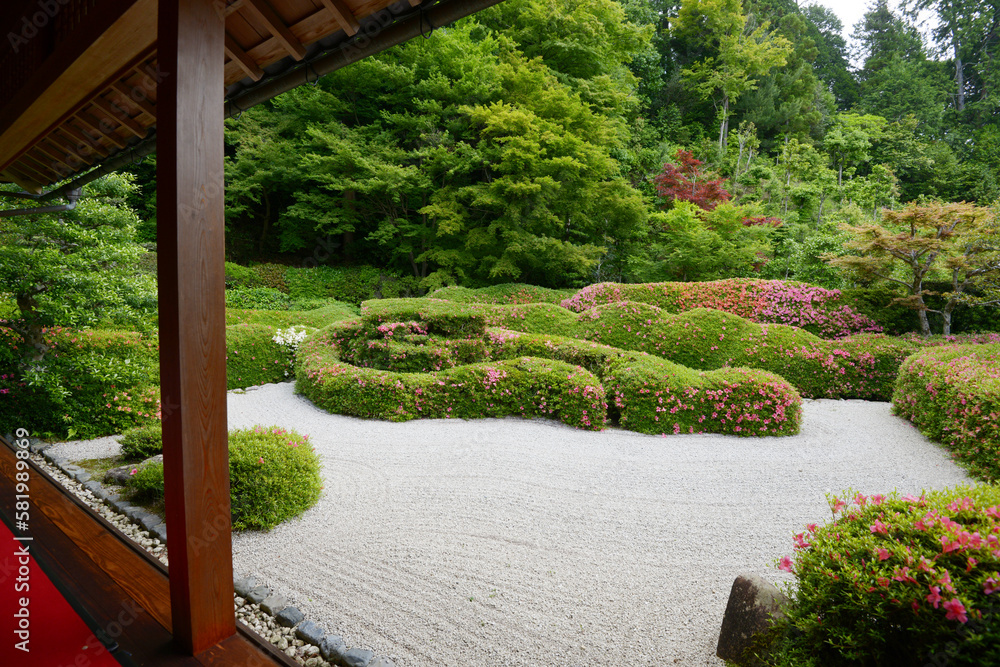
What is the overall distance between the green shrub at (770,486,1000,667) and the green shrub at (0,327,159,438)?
5.29 metres

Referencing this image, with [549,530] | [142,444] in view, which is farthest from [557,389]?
[142,444]

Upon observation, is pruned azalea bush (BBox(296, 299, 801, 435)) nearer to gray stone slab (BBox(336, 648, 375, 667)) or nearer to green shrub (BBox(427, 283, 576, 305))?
gray stone slab (BBox(336, 648, 375, 667))

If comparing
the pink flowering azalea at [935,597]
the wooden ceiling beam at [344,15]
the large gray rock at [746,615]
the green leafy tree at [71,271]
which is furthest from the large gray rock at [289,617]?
the green leafy tree at [71,271]

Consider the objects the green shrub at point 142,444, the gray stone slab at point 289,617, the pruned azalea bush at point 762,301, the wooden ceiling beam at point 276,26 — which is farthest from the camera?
the pruned azalea bush at point 762,301

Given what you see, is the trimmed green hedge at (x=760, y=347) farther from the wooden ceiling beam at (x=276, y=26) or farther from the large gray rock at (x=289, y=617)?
the wooden ceiling beam at (x=276, y=26)

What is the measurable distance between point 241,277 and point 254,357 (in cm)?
605

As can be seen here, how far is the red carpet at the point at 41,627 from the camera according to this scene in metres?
1.47

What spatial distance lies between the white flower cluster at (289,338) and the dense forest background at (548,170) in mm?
4477

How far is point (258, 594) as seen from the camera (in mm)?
2283

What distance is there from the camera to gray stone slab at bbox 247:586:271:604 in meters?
2.25

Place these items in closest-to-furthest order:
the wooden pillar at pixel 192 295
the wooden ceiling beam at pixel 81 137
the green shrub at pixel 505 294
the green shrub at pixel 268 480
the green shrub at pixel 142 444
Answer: the wooden pillar at pixel 192 295 → the wooden ceiling beam at pixel 81 137 → the green shrub at pixel 268 480 → the green shrub at pixel 142 444 → the green shrub at pixel 505 294

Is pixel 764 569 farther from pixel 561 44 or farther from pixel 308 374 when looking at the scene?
pixel 561 44

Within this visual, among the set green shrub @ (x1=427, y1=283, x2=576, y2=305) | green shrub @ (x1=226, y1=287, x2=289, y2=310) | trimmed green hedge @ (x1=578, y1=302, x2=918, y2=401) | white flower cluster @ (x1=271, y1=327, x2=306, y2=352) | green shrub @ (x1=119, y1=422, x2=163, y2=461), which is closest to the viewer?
green shrub @ (x1=119, y1=422, x2=163, y2=461)

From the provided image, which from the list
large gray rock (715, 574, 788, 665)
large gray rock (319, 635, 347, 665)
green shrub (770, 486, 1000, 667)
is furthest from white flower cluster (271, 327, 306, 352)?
green shrub (770, 486, 1000, 667)
